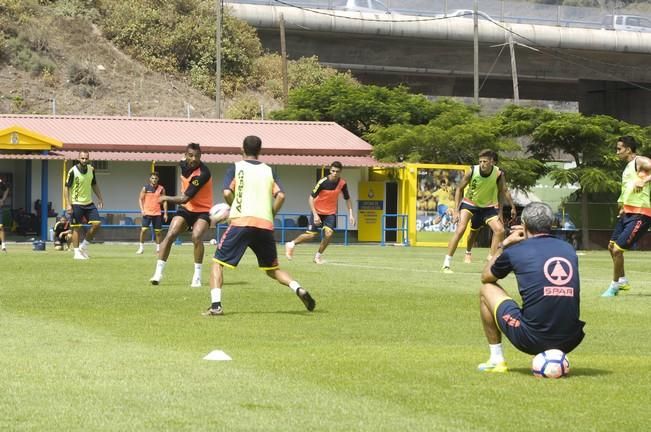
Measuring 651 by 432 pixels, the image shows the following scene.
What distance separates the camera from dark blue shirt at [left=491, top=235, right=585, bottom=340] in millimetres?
9898

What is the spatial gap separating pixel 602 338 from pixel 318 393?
529 cm

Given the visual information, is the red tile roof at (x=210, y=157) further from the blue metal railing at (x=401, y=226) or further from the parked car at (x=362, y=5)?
the parked car at (x=362, y=5)

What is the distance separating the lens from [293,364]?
10.8m

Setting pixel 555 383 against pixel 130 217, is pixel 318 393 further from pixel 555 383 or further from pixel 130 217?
pixel 130 217

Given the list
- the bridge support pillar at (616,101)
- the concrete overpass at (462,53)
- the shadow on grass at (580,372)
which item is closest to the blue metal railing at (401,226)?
the concrete overpass at (462,53)

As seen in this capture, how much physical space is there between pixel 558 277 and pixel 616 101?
7360 centimetres

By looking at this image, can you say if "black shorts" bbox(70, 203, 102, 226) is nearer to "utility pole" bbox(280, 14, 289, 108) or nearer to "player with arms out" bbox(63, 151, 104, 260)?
"player with arms out" bbox(63, 151, 104, 260)

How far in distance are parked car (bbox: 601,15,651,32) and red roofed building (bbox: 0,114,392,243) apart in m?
28.9

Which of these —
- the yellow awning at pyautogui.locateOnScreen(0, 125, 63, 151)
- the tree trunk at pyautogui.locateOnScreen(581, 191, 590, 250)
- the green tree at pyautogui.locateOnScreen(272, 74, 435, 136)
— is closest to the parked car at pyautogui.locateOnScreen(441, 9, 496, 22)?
the green tree at pyautogui.locateOnScreen(272, 74, 435, 136)

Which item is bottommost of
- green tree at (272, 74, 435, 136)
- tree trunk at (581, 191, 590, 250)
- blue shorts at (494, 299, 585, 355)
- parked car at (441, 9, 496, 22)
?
tree trunk at (581, 191, 590, 250)

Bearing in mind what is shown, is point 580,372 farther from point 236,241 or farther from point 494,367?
point 236,241

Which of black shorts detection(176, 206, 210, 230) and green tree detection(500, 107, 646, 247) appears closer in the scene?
black shorts detection(176, 206, 210, 230)

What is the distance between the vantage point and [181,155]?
161 feet

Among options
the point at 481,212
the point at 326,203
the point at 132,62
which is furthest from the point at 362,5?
the point at 481,212
